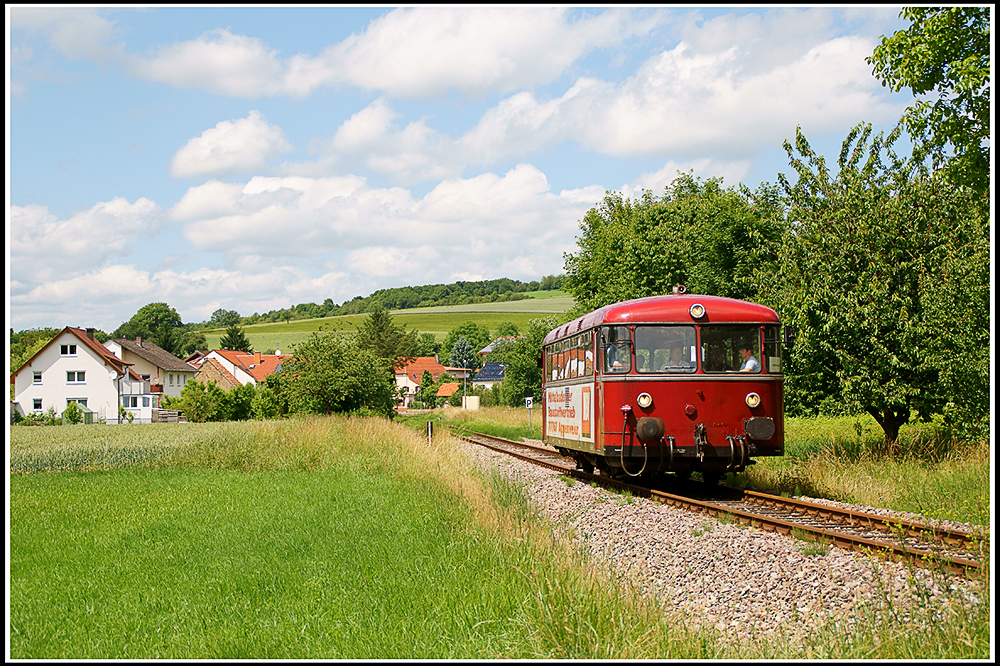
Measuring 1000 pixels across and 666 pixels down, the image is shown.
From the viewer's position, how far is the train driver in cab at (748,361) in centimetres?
1341

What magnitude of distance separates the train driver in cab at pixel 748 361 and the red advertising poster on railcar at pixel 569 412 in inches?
102

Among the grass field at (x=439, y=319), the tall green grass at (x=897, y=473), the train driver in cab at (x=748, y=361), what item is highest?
the grass field at (x=439, y=319)

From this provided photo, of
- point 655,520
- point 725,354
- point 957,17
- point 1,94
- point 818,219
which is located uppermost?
point 957,17

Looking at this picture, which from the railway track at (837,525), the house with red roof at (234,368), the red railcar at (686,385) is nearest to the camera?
the railway track at (837,525)

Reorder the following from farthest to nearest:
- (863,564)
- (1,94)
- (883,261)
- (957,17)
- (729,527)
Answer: (883,261), (957,17), (729,527), (863,564), (1,94)

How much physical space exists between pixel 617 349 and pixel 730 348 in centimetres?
184

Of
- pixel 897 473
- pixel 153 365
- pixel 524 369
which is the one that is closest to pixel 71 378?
pixel 153 365

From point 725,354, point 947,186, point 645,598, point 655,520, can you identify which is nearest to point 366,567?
point 645,598

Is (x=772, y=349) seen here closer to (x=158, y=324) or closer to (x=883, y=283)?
(x=883, y=283)

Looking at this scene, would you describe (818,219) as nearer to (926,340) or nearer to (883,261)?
(883,261)

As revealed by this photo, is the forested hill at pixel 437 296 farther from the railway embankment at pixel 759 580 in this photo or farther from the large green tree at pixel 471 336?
the railway embankment at pixel 759 580

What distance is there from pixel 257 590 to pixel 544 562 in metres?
2.69

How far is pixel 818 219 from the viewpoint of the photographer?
18.4 m

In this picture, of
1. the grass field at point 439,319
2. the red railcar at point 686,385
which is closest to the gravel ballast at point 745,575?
the red railcar at point 686,385
